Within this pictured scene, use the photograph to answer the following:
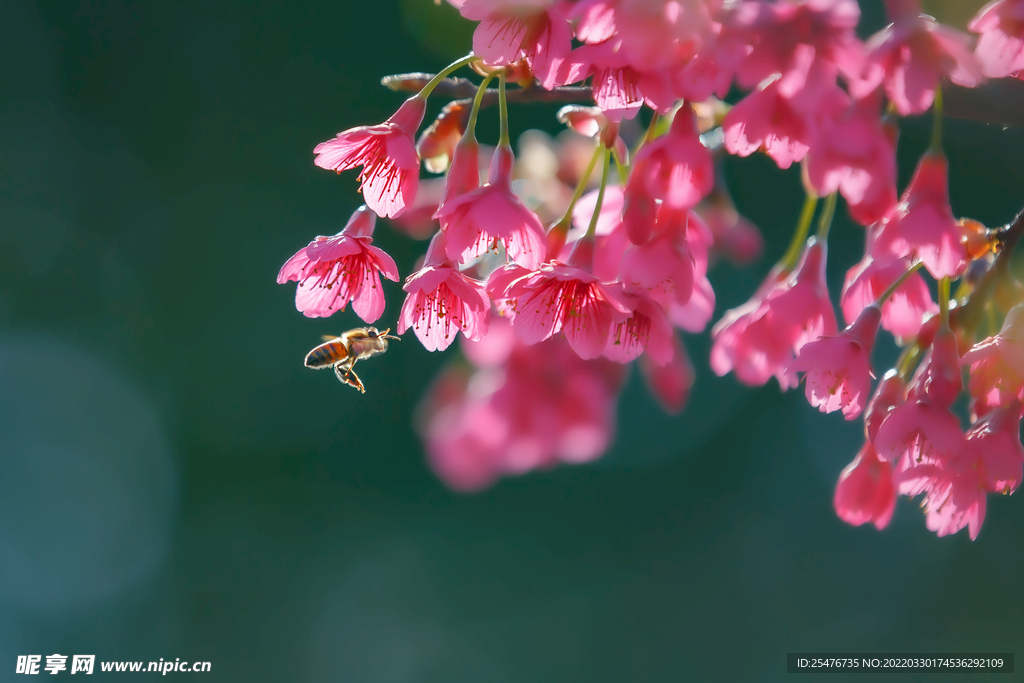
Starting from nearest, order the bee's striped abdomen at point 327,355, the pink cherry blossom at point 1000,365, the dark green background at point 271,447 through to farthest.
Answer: the pink cherry blossom at point 1000,365
the bee's striped abdomen at point 327,355
the dark green background at point 271,447

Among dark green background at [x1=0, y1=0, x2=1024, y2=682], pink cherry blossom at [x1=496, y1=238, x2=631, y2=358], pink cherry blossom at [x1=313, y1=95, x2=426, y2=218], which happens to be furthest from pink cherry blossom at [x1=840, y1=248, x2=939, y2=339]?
dark green background at [x1=0, y1=0, x2=1024, y2=682]

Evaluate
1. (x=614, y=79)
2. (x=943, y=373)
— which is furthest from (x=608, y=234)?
(x=943, y=373)

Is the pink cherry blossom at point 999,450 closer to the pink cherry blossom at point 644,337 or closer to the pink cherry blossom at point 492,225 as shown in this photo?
the pink cherry blossom at point 644,337

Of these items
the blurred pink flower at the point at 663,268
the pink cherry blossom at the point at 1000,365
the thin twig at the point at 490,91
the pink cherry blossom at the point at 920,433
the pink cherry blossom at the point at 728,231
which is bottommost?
the pink cherry blossom at the point at 920,433

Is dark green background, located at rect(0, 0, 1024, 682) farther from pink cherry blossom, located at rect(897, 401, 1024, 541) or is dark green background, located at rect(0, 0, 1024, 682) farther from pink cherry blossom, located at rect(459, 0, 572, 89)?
pink cherry blossom, located at rect(897, 401, 1024, 541)

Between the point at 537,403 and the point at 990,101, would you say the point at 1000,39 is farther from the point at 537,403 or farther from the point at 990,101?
the point at 537,403

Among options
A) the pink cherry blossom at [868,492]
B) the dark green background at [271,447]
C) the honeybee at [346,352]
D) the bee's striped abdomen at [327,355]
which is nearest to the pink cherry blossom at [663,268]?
the pink cherry blossom at [868,492]

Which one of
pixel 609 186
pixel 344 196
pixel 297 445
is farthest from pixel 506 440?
pixel 297 445
